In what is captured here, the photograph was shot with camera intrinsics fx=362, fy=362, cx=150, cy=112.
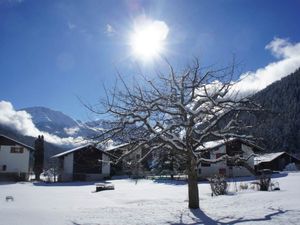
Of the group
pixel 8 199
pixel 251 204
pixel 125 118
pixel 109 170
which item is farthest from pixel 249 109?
pixel 109 170

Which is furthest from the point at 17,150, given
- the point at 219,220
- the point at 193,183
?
the point at 219,220

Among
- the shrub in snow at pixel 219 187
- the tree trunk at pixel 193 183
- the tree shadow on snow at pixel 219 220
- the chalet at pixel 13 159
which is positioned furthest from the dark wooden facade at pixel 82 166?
the tree shadow on snow at pixel 219 220

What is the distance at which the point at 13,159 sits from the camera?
199 ft

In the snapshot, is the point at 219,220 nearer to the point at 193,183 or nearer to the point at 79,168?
the point at 193,183

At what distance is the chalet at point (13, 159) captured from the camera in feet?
195

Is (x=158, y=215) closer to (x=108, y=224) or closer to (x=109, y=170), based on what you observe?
(x=108, y=224)

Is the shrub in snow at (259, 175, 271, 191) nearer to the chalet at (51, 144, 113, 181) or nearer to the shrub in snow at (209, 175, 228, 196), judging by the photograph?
the shrub in snow at (209, 175, 228, 196)

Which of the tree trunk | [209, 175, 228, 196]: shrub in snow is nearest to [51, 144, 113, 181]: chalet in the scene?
[209, 175, 228, 196]: shrub in snow

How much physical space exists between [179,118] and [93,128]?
405 centimetres

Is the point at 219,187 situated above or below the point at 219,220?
above

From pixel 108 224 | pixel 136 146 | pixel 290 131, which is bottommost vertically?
pixel 108 224

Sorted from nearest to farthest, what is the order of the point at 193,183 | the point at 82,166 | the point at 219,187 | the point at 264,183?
the point at 193,183, the point at 219,187, the point at 264,183, the point at 82,166

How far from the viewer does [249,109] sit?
1622 centimetres

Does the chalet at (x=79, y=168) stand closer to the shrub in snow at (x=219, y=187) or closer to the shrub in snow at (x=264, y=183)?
the shrub in snow at (x=219, y=187)
